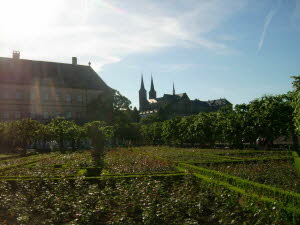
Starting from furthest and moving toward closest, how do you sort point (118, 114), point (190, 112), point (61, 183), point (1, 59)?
point (190, 112)
point (118, 114)
point (1, 59)
point (61, 183)

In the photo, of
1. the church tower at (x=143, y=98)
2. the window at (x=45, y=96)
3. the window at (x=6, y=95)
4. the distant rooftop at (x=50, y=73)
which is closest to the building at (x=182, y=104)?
the church tower at (x=143, y=98)

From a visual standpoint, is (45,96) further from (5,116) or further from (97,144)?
(97,144)

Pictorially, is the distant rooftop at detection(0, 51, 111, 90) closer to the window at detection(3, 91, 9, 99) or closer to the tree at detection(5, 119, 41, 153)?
the window at detection(3, 91, 9, 99)

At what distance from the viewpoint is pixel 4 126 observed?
27.3 meters

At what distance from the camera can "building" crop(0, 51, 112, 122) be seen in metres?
44.0

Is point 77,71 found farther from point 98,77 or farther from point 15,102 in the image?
point 15,102

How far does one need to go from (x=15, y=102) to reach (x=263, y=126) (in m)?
35.4

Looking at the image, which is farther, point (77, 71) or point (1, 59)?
point (77, 71)

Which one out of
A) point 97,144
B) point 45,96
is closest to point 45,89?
point 45,96

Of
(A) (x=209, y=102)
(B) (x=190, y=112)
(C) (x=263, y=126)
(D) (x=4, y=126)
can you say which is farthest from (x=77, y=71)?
(A) (x=209, y=102)

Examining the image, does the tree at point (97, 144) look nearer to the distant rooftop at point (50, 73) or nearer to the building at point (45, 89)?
the building at point (45, 89)

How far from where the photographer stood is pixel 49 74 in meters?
47.5

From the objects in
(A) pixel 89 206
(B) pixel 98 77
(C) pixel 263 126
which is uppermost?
(B) pixel 98 77

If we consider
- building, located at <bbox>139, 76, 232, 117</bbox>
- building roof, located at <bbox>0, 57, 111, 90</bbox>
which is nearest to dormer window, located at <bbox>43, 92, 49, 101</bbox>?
building roof, located at <bbox>0, 57, 111, 90</bbox>
